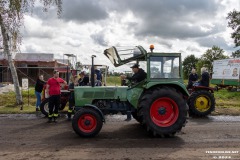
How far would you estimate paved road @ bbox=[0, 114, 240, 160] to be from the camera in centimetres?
592

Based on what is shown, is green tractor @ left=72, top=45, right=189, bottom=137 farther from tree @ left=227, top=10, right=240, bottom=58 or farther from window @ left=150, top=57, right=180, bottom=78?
tree @ left=227, top=10, right=240, bottom=58

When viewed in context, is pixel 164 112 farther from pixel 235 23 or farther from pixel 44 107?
pixel 235 23

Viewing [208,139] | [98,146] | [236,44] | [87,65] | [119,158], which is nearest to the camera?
[119,158]

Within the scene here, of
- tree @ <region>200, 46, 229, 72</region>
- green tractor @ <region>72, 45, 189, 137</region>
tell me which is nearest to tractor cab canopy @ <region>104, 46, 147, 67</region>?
green tractor @ <region>72, 45, 189, 137</region>

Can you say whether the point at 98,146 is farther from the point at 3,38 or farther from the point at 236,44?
the point at 236,44

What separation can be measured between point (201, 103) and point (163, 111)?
4.16 meters

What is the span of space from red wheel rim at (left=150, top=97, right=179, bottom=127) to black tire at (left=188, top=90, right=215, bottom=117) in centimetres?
371

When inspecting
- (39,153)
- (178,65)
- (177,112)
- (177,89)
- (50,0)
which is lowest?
(39,153)

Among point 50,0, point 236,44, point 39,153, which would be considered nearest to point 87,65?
point 50,0

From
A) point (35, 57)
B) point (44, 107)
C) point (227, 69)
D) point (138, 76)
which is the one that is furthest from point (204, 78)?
point (35, 57)

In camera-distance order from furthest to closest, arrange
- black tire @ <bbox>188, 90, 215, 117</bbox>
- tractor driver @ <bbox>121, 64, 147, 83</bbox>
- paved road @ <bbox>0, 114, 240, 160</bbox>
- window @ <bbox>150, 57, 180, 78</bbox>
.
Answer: black tire @ <bbox>188, 90, 215, 117</bbox> → tractor driver @ <bbox>121, 64, 147, 83</bbox> → window @ <bbox>150, 57, 180, 78</bbox> → paved road @ <bbox>0, 114, 240, 160</bbox>

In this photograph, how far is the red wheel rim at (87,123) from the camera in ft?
24.1

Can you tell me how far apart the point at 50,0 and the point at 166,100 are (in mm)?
8137

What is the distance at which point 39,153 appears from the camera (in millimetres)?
6016
